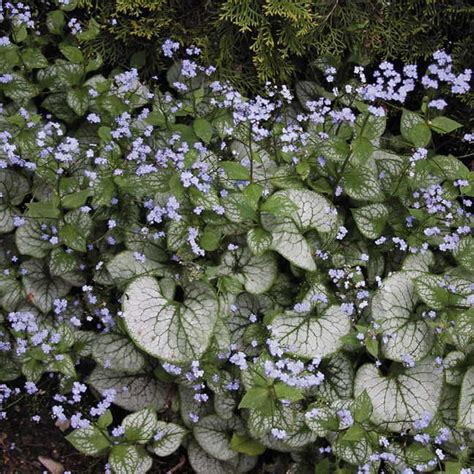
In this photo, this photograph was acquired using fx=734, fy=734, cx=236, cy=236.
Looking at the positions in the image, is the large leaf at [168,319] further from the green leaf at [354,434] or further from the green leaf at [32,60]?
the green leaf at [32,60]

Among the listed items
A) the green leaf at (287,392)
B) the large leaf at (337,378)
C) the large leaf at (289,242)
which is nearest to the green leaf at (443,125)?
the large leaf at (289,242)

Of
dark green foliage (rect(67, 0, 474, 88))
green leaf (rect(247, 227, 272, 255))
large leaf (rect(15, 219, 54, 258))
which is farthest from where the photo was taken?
dark green foliage (rect(67, 0, 474, 88))

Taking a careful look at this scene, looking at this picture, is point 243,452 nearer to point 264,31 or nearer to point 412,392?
point 412,392

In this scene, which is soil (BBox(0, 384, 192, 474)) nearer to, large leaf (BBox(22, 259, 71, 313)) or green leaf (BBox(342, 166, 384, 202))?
large leaf (BBox(22, 259, 71, 313))

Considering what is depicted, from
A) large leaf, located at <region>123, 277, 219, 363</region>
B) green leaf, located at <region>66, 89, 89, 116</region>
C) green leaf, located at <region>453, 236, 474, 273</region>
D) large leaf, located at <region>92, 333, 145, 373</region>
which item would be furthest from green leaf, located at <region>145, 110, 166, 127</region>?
green leaf, located at <region>453, 236, 474, 273</region>

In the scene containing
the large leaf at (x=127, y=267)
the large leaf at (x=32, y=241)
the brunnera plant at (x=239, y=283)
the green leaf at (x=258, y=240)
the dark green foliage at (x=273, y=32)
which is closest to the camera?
the brunnera plant at (x=239, y=283)

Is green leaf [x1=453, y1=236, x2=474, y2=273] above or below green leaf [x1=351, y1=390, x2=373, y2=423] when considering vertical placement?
above

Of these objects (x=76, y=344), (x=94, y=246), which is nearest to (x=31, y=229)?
(x=94, y=246)
